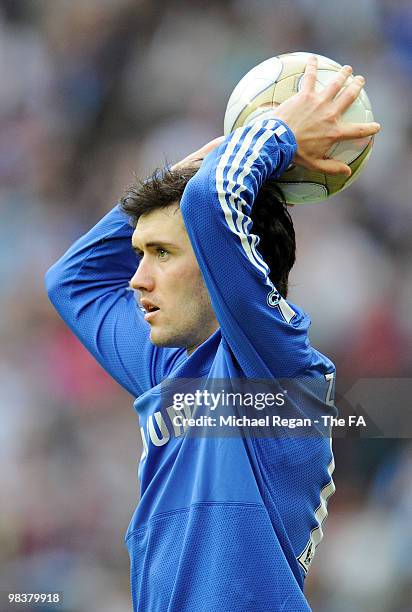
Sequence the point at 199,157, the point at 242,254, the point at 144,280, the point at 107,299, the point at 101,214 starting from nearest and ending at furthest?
the point at 242,254 < the point at 144,280 < the point at 199,157 < the point at 107,299 < the point at 101,214

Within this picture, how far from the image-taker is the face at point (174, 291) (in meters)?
2.34

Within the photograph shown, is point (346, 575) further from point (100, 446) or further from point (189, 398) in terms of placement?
point (189, 398)

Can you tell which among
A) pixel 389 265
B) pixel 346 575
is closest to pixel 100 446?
pixel 346 575

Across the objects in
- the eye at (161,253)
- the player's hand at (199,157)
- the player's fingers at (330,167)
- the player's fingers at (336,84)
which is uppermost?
the player's fingers at (336,84)

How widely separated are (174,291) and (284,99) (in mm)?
540

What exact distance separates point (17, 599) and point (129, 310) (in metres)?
2.41

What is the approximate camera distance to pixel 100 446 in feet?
16.4

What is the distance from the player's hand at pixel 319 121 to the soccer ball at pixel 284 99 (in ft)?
0.14

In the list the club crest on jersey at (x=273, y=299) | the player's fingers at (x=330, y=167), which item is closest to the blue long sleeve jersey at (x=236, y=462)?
the club crest on jersey at (x=273, y=299)

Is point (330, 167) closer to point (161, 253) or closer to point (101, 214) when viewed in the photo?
point (161, 253)

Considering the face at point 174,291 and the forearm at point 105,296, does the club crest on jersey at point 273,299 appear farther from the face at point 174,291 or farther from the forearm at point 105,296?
the forearm at point 105,296

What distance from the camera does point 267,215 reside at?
90.8 inches

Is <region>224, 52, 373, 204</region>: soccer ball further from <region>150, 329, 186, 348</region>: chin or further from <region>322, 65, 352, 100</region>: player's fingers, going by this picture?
<region>150, 329, 186, 348</region>: chin

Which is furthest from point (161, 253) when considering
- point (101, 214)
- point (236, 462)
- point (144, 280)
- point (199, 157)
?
point (101, 214)
